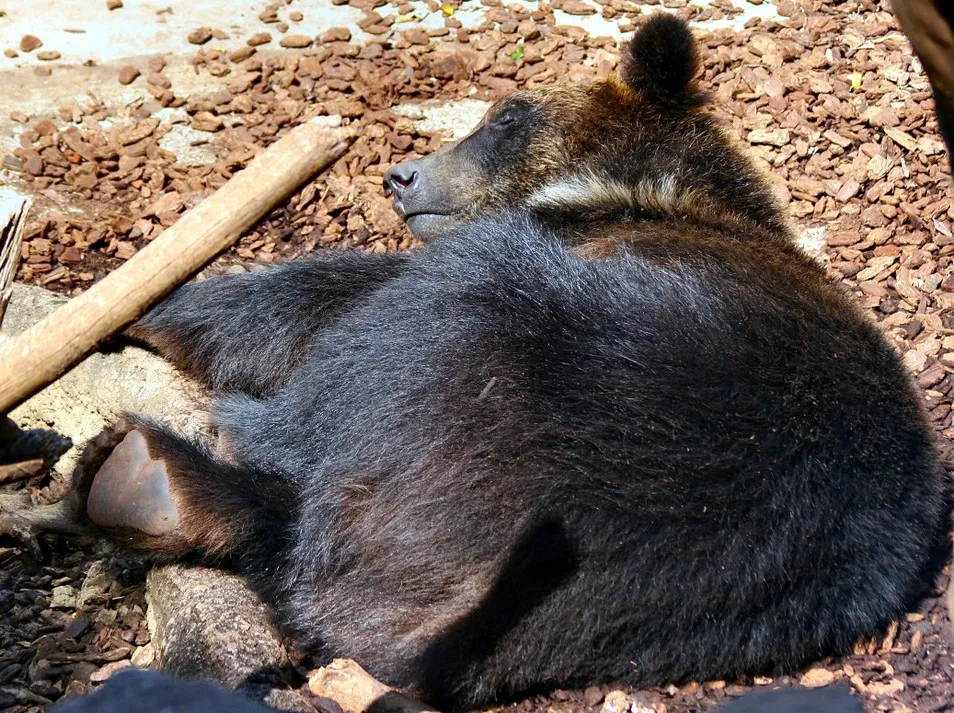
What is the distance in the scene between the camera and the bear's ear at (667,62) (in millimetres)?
5355

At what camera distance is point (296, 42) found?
7.89m

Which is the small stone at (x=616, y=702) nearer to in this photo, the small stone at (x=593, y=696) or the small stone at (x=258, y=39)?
the small stone at (x=593, y=696)

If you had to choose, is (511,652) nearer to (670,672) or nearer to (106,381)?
(670,672)

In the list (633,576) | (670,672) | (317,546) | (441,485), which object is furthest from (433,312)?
(670,672)

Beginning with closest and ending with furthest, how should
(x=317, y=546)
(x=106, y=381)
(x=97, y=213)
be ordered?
(x=317, y=546) → (x=106, y=381) → (x=97, y=213)

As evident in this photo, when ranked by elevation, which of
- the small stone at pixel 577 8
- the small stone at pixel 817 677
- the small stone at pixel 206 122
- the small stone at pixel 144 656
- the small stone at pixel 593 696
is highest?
the small stone at pixel 577 8

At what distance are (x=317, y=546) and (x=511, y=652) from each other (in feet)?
2.76

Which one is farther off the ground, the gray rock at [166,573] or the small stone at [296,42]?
the small stone at [296,42]

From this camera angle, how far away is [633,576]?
10.9ft

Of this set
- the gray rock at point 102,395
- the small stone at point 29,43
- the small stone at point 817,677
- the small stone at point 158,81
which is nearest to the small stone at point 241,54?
the small stone at point 158,81

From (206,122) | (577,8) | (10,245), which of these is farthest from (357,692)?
(577,8)

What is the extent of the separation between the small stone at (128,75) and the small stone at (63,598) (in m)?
4.41

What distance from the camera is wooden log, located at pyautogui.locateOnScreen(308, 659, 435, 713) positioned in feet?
11.1

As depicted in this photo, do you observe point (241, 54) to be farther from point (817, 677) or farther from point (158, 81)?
point (817, 677)
